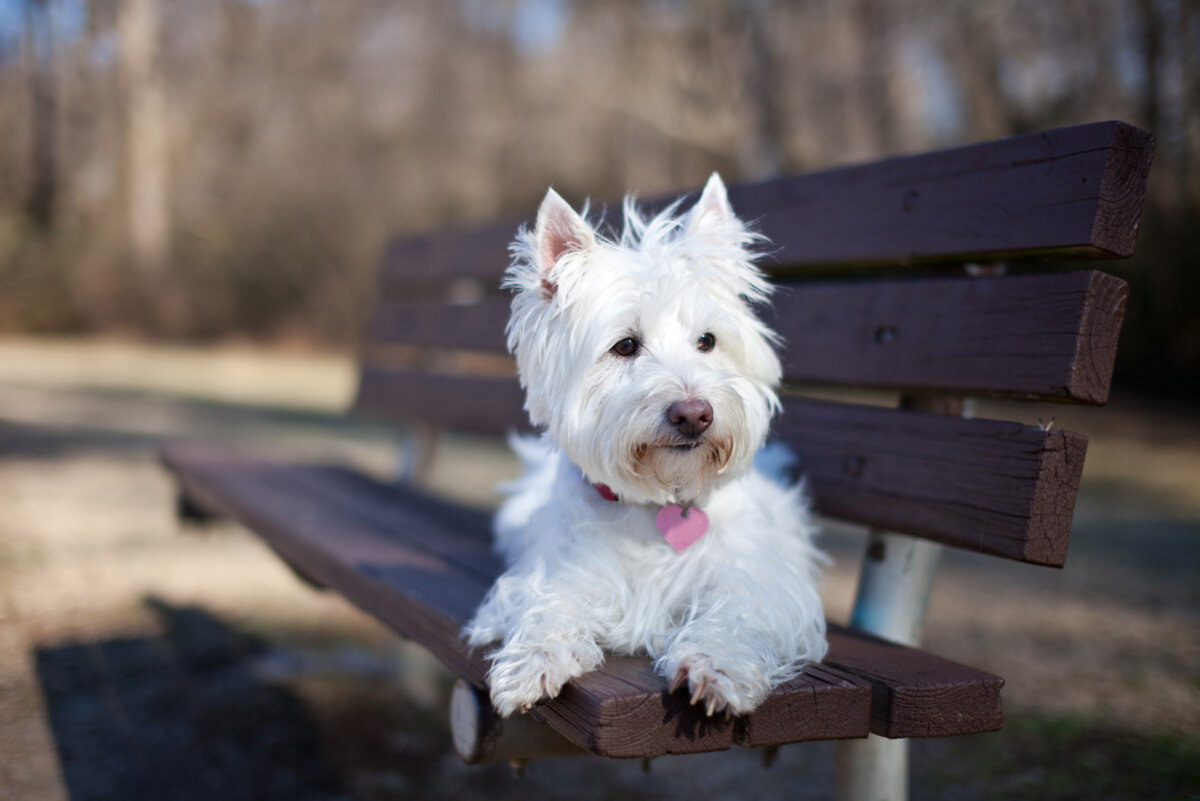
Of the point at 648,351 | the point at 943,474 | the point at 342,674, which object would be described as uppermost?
the point at 648,351

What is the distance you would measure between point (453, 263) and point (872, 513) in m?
2.48

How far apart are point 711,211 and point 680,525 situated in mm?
764

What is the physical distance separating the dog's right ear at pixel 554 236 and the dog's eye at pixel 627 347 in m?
0.21

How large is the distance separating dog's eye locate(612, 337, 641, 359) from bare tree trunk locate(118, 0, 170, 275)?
792 inches

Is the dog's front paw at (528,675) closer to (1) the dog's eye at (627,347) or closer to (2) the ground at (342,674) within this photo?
(1) the dog's eye at (627,347)

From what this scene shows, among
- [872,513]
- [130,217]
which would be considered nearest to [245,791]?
[872,513]

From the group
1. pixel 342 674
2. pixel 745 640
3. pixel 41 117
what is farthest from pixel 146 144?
pixel 745 640

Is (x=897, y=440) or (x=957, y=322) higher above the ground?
(x=957, y=322)

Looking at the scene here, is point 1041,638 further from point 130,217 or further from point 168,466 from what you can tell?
point 130,217

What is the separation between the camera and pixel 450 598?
2.39 m

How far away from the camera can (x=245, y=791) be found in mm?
3045

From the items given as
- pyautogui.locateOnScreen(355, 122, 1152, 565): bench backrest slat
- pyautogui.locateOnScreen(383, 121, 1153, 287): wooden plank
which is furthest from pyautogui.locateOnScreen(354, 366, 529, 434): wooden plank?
pyautogui.locateOnScreen(355, 122, 1152, 565): bench backrest slat

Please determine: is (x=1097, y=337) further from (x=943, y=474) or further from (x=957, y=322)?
(x=943, y=474)

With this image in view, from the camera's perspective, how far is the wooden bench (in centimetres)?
177
